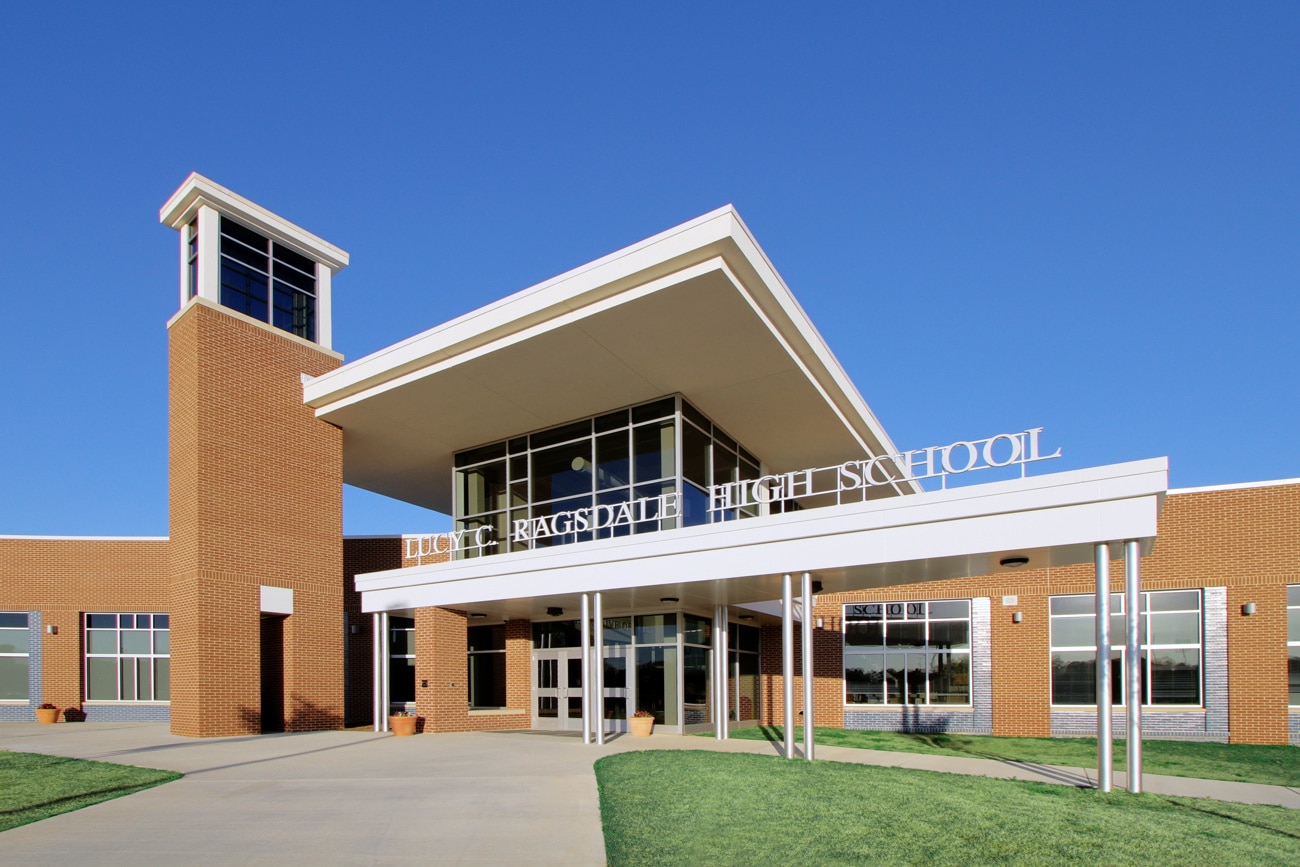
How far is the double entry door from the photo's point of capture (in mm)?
20969

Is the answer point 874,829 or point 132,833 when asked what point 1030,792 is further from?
point 132,833

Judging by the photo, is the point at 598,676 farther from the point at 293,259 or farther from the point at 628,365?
the point at 293,259

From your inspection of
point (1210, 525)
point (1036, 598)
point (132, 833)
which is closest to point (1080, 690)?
point (1036, 598)

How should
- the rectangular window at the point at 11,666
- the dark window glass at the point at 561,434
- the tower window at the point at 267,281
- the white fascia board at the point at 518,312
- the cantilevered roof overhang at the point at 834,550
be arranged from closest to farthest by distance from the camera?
the cantilevered roof overhang at the point at 834,550 → the white fascia board at the point at 518,312 → the dark window glass at the point at 561,434 → the tower window at the point at 267,281 → the rectangular window at the point at 11,666

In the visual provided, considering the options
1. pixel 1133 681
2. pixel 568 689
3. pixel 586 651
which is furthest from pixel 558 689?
pixel 1133 681

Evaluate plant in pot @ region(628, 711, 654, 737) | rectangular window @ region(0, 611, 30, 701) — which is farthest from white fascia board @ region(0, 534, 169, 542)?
plant in pot @ region(628, 711, 654, 737)

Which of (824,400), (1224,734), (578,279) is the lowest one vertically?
(1224,734)

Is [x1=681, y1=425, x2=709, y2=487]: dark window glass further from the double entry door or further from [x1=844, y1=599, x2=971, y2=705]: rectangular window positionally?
[x1=844, y1=599, x2=971, y2=705]: rectangular window

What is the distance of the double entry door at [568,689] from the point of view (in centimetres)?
2097

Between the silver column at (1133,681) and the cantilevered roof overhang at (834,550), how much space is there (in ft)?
2.67

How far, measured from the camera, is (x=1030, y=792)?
37.3 ft

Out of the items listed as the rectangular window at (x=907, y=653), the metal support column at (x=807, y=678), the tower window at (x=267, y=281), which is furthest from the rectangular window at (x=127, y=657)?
the metal support column at (x=807, y=678)

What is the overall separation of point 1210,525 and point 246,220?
2442 centimetres

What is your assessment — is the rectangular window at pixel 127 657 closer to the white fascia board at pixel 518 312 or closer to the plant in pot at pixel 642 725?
the white fascia board at pixel 518 312
